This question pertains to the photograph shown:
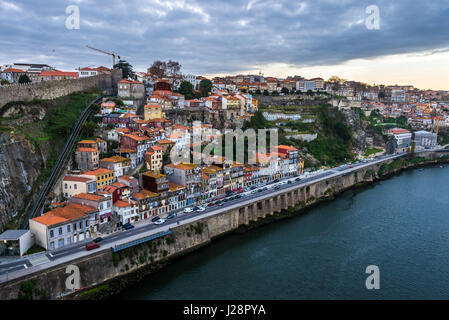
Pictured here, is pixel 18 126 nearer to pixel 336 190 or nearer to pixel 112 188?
pixel 112 188

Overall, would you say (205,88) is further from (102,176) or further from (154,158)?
(102,176)

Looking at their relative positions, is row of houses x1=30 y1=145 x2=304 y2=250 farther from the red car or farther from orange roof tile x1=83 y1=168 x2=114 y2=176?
the red car

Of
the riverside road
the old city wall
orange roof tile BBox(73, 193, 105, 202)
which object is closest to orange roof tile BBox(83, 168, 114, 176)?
orange roof tile BBox(73, 193, 105, 202)

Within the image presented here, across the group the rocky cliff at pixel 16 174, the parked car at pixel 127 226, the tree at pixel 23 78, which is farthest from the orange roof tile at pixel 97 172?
the tree at pixel 23 78

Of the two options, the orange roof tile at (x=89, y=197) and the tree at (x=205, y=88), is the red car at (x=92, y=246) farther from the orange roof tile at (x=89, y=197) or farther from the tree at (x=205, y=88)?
the tree at (x=205, y=88)

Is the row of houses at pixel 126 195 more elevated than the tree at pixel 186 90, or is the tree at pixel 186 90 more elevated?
the tree at pixel 186 90
